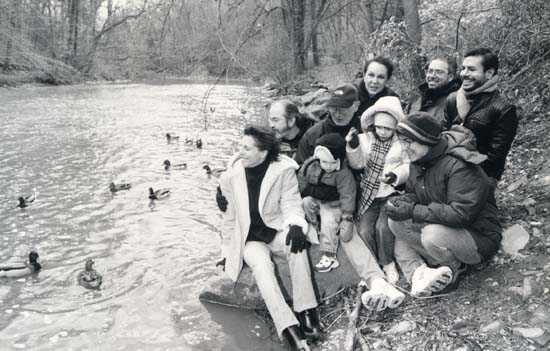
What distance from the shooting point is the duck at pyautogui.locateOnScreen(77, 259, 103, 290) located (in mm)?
5531

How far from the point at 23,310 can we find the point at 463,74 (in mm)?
5104

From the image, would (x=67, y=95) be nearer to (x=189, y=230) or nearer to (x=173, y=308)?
(x=189, y=230)

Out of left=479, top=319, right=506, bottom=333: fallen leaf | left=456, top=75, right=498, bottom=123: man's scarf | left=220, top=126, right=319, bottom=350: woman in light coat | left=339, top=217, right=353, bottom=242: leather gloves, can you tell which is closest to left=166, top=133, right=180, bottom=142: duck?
left=220, top=126, right=319, bottom=350: woman in light coat

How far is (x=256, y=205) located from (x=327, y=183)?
0.72m

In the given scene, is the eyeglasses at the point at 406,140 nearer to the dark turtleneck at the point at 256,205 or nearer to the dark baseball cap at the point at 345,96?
the dark baseball cap at the point at 345,96

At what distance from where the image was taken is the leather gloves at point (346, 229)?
15.0 feet

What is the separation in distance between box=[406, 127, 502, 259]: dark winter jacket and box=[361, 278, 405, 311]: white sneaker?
64 centimetres

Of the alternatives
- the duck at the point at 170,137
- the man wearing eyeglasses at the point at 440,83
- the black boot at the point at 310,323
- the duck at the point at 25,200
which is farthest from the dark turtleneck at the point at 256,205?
the duck at the point at 170,137

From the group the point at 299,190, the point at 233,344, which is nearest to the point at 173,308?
the point at 233,344

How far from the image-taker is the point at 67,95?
87.9ft

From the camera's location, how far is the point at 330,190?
467 centimetres

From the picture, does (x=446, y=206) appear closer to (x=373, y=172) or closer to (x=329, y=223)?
(x=373, y=172)

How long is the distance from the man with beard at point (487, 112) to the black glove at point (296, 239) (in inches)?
70.9

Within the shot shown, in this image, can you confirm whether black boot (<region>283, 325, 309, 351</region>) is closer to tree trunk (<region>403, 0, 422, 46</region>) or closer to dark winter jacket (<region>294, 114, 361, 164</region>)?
dark winter jacket (<region>294, 114, 361, 164</region>)
